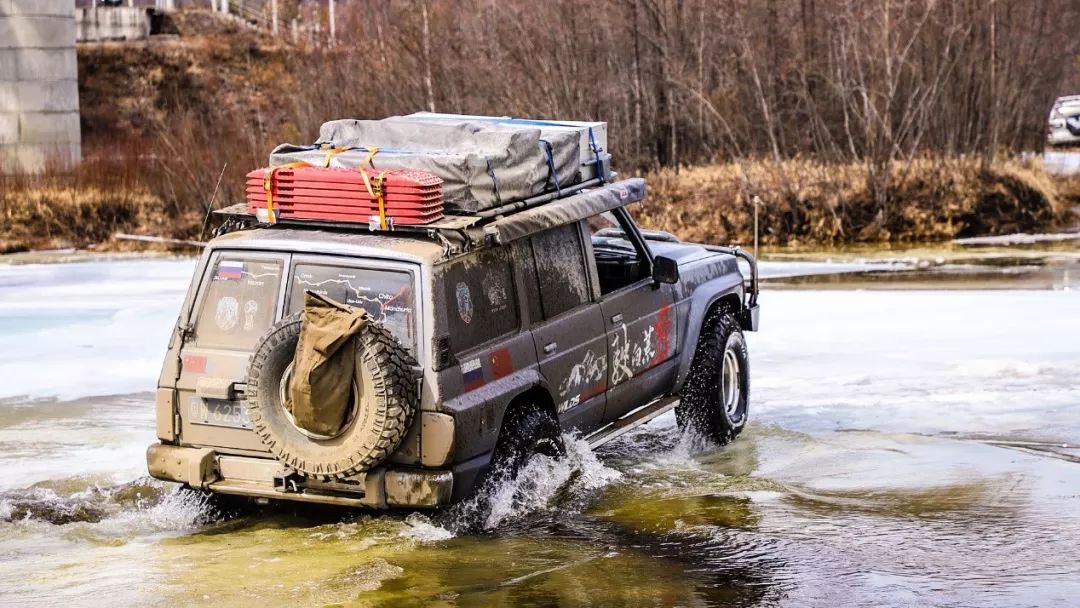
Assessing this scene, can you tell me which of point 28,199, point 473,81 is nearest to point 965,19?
point 473,81

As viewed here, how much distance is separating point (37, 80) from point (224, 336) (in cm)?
3234

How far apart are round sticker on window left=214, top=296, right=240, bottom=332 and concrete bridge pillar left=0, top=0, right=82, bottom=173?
1189 inches

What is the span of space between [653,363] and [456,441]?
93.9 inches

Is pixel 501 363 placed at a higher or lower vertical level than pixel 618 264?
lower

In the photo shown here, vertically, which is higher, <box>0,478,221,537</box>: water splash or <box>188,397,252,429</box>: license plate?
<box>188,397,252,429</box>: license plate

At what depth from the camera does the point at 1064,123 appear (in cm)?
3064

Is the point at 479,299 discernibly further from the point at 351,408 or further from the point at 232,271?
the point at 232,271

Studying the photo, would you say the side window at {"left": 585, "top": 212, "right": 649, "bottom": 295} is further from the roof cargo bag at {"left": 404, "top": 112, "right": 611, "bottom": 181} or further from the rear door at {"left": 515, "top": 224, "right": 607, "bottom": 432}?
the rear door at {"left": 515, "top": 224, "right": 607, "bottom": 432}

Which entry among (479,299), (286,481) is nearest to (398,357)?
(479,299)

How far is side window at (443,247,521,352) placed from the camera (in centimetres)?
706

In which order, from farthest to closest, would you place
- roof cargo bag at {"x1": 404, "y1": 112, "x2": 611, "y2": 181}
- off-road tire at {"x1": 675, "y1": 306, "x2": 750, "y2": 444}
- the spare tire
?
off-road tire at {"x1": 675, "y1": 306, "x2": 750, "y2": 444}
roof cargo bag at {"x1": 404, "y1": 112, "x2": 611, "y2": 181}
the spare tire

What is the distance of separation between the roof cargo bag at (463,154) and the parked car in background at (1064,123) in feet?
80.4

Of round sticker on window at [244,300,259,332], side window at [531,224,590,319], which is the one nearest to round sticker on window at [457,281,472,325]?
side window at [531,224,590,319]

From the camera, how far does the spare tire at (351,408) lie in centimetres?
660
